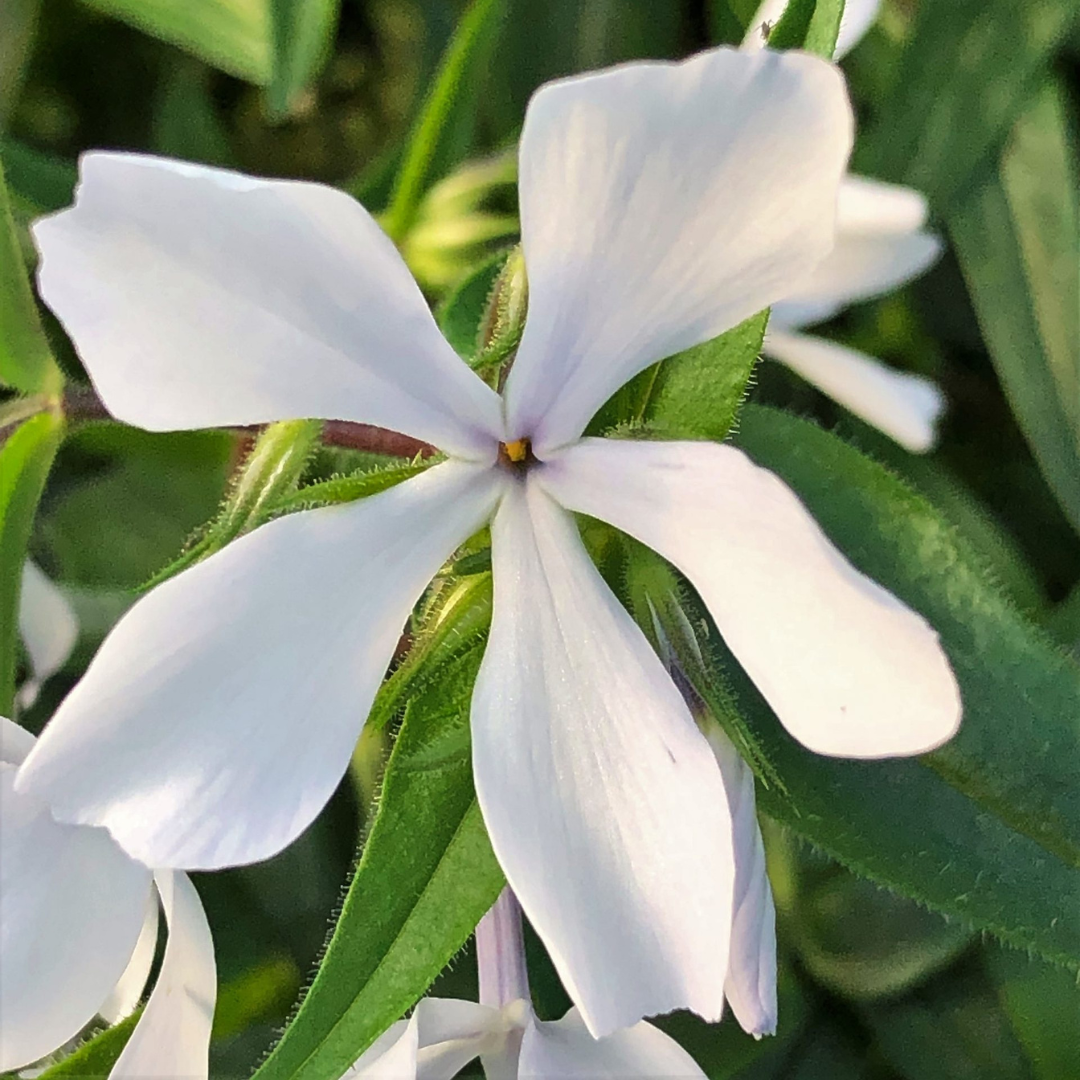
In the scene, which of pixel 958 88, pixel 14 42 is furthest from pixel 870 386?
pixel 14 42

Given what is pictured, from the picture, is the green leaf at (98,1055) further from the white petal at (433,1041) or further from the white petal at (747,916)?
the white petal at (747,916)

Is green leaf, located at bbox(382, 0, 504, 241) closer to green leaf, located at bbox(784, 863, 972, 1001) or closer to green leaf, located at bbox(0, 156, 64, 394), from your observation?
green leaf, located at bbox(0, 156, 64, 394)

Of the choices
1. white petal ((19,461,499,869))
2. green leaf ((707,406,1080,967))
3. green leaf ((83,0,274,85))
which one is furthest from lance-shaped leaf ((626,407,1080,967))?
green leaf ((83,0,274,85))

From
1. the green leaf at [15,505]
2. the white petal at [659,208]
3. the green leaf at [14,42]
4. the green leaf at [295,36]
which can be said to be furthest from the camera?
the green leaf at [14,42]

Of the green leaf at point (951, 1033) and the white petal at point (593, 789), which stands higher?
the white petal at point (593, 789)

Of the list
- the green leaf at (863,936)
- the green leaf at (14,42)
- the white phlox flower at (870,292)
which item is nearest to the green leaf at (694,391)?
the white phlox flower at (870,292)

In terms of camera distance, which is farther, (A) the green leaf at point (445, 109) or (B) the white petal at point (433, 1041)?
(A) the green leaf at point (445, 109)
